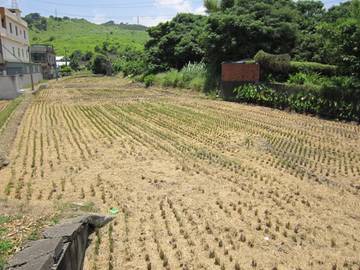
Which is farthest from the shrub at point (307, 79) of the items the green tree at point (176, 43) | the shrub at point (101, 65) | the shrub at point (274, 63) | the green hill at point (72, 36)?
the green hill at point (72, 36)

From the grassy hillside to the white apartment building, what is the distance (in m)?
46.8

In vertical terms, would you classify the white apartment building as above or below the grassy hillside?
below

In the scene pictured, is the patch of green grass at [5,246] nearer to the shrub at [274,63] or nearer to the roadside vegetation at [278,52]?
the roadside vegetation at [278,52]

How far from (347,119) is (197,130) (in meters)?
6.93

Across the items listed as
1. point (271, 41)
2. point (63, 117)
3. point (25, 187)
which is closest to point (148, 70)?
point (271, 41)

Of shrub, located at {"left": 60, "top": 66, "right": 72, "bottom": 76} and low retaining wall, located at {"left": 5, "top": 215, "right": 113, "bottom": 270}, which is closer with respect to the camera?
low retaining wall, located at {"left": 5, "top": 215, "right": 113, "bottom": 270}

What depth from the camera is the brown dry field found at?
5.06 metres

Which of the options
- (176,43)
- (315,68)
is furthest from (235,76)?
(176,43)

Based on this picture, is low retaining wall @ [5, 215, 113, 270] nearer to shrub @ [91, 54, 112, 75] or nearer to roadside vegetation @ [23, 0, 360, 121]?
roadside vegetation @ [23, 0, 360, 121]

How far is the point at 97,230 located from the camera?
5.60 metres

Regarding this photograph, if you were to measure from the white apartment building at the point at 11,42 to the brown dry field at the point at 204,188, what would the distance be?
21.7 meters

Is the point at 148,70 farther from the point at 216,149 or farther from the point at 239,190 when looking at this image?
the point at 239,190

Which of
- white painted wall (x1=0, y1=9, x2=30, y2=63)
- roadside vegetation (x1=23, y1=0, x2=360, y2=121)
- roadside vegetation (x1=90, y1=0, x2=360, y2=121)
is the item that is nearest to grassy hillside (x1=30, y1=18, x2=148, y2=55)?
white painted wall (x1=0, y1=9, x2=30, y2=63)

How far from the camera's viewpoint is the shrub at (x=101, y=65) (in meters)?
62.7
